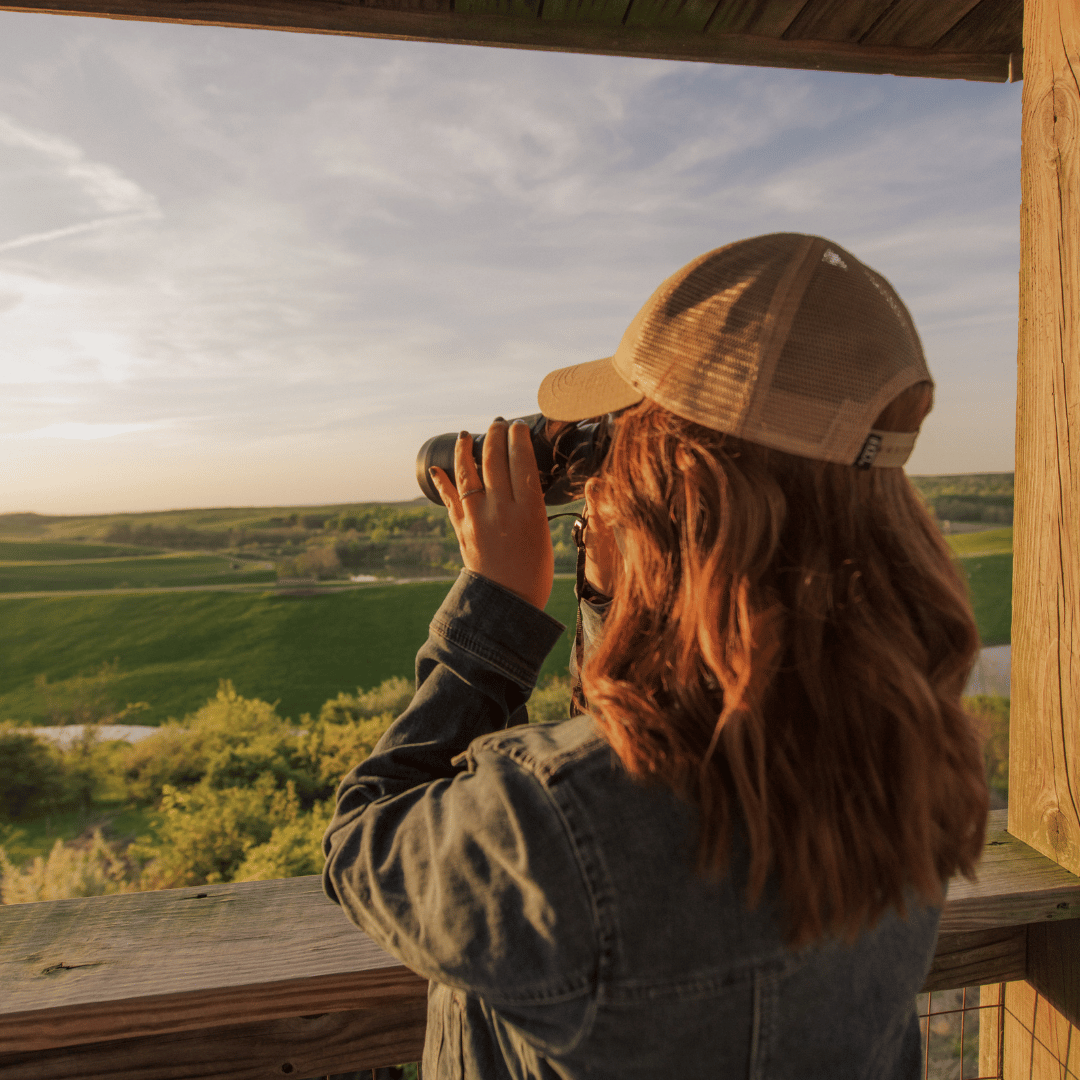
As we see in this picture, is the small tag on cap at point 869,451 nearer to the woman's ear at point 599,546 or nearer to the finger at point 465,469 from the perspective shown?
the woman's ear at point 599,546

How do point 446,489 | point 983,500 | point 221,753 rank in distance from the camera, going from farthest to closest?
point 221,753
point 983,500
point 446,489

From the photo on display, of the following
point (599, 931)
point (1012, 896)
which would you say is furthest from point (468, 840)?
point (1012, 896)

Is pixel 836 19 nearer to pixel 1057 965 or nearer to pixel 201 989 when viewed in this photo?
pixel 1057 965

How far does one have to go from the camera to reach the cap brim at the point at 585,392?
0.55 meters

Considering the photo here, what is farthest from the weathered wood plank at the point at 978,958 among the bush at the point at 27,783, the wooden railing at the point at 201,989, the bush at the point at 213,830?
the bush at the point at 27,783

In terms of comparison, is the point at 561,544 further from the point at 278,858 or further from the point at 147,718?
the point at 147,718

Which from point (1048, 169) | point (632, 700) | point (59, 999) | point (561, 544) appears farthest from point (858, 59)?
point (59, 999)

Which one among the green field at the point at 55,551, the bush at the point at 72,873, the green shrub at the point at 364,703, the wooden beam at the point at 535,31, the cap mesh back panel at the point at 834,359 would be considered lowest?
the bush at the point at 72,873

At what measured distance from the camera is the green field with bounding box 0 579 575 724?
1802cm

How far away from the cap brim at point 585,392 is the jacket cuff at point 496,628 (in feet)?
0.54

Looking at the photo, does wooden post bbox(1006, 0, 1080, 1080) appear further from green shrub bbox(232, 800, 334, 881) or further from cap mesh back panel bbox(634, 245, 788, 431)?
green shrub bbox(232, 800, 334, 881)

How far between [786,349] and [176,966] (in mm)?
790

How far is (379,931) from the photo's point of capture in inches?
17.7

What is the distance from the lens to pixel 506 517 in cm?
58
